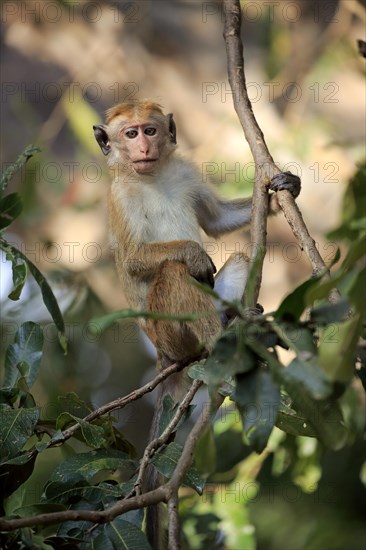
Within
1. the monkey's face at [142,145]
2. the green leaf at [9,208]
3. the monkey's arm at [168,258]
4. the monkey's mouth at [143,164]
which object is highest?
the monkey's face at [142,145]

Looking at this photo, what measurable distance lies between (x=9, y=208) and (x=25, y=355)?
1.86 ft

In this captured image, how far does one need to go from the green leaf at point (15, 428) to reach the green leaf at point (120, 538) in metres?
0.56

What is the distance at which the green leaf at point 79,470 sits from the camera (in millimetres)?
2656

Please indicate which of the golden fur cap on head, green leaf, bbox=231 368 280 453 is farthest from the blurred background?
green leaf, bbox=231 368 280 453

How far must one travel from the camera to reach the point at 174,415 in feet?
9.23

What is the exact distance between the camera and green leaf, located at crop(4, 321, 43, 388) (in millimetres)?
3174

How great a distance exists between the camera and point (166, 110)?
22.8 ft

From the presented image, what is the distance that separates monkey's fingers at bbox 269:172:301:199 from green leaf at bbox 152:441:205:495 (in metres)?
1.13

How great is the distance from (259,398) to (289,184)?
1.79 meters

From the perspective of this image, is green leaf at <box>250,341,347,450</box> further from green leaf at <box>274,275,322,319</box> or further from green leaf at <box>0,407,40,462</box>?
green leaf at <box>0,407,40,462</box>

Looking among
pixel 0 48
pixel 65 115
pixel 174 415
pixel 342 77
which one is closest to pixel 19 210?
pixel 174 415

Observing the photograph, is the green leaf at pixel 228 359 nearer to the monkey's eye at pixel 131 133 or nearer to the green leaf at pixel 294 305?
the green leaf at pixel 294 305

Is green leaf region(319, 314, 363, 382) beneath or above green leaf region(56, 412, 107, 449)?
above

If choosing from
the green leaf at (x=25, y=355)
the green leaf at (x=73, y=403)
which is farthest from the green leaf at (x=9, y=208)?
the green leaf at (x=73, y=403)
